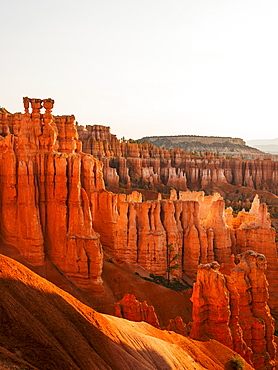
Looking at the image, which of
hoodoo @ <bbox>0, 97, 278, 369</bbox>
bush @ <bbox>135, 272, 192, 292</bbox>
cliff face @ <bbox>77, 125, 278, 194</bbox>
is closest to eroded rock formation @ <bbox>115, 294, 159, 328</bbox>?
hoodoo @ <bbox>0, 97, 278, 369</bbox>

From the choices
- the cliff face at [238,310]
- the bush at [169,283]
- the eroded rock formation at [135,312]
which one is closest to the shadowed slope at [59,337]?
the cliff face at [238,310]

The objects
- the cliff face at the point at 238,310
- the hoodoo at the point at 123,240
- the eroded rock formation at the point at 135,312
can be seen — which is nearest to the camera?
the cliff face at the point at 238,310

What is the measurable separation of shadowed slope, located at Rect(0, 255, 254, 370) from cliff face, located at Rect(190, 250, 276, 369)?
4126mm

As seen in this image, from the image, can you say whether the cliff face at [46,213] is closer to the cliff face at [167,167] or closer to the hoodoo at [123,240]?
the hoodoo at [123,240]

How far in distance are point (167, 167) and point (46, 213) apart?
222 feet

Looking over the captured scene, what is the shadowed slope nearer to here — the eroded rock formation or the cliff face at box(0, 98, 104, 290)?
the eroded rock formation

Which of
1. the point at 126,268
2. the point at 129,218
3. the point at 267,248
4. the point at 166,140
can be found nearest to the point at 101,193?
the point at 129,218

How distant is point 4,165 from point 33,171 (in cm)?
162

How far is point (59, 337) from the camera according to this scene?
11406 mm

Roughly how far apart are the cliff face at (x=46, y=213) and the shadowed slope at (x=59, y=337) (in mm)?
9837

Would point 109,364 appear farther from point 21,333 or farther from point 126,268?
point 126,268

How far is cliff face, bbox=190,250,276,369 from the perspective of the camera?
1953 centimetres

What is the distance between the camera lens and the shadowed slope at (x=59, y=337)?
10398mm

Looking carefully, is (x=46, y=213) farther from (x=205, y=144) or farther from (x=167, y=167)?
(x=205, y=144)
